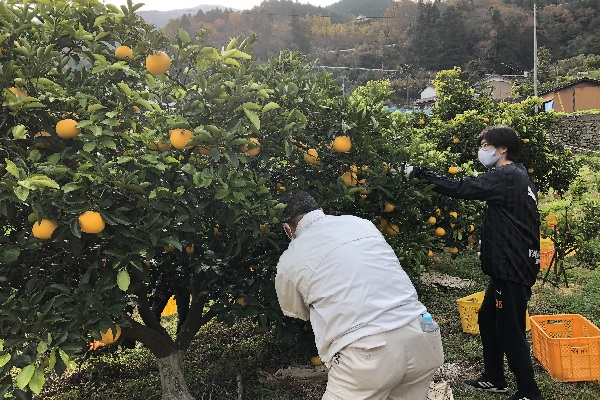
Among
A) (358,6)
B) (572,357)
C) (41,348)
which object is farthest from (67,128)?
(358,6)

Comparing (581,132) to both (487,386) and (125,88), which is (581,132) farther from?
(125,88)

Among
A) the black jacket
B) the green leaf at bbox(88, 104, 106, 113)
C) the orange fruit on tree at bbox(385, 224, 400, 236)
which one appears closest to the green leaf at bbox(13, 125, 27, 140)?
the green leaf at bbox(88, 104, 106, 113)

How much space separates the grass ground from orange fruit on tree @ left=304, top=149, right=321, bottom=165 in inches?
59.6

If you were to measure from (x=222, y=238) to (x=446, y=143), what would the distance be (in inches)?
192

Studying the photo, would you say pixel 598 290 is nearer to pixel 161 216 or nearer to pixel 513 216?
pixel 513 216

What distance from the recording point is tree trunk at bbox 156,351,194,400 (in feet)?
10.3

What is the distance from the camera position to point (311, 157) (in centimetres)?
289

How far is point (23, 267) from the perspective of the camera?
247cm

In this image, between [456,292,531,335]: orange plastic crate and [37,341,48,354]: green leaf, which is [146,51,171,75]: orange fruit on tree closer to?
[37,341,48,354]: green leaf

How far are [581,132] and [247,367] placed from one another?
63.6 feet

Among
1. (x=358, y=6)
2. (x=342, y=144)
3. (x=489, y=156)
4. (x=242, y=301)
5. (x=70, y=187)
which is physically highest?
(x=358, y=6)

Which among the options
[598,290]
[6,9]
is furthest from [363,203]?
[598,290]

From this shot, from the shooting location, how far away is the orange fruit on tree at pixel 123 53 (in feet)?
8.09

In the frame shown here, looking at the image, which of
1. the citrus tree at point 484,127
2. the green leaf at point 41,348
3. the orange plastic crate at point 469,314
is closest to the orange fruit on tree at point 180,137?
the green leaf at point 41,348
